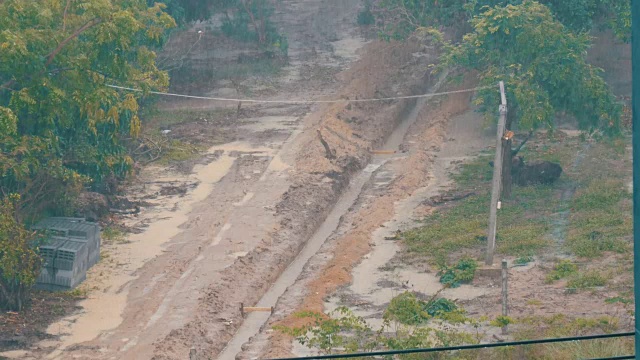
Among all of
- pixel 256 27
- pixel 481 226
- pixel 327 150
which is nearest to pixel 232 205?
pixel 327 150

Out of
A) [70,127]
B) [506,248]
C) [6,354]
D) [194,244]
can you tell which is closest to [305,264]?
[194,244]

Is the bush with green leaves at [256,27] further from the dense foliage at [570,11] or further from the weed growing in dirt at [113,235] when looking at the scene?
the weed growing in dirt at [113,235]

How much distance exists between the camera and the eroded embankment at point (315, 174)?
20.5 m

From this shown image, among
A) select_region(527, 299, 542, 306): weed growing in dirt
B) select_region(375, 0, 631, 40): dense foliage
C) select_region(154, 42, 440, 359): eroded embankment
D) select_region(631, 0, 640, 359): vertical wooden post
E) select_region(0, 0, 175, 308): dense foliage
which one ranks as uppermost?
select_region(631, 0, 640, 359): vertical wooden post

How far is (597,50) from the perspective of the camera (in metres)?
36.1

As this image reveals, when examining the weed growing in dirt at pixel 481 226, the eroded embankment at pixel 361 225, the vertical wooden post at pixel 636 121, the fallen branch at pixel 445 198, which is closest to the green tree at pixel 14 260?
the eroded embankment at pixel 361 225

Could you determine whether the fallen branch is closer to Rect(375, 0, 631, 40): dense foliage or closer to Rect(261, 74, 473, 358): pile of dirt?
Rect(261, 74, 473, 358): pile of dirt

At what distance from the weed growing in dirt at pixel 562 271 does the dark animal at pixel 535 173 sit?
6.49 meters

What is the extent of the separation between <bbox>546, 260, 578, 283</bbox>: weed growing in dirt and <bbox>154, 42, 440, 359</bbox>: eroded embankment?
20.2 ft

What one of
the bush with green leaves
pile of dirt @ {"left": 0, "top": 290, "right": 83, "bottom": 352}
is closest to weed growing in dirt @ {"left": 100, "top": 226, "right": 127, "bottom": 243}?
pile of dirt @ {"left": 0, "top": 290, "right": 83, "bottom": 352}

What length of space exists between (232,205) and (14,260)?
849 cm

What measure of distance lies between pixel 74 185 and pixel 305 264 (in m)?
5.56

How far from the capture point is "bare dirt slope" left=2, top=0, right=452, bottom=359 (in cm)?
2025

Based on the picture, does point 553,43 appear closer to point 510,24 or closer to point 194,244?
point 510,24
